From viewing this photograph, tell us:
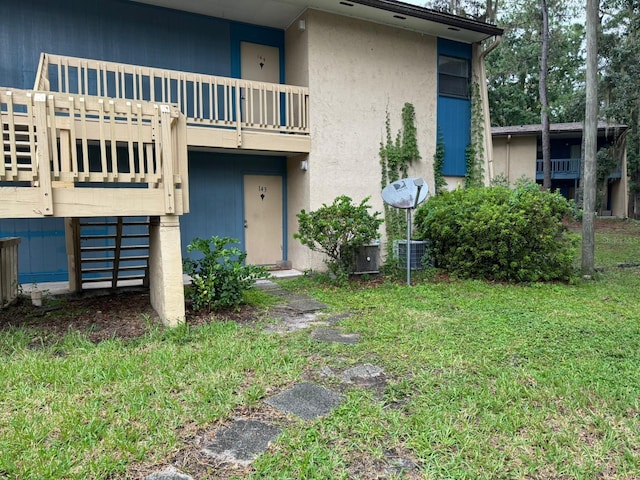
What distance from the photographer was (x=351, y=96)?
8.84 meters

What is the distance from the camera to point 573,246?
7.52 meters

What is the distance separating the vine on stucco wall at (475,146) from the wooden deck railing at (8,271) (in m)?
9.38

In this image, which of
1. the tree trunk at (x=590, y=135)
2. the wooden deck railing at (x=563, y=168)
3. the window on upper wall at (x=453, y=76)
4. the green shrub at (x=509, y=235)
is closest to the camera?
the green shrub at (x=509, y=235)

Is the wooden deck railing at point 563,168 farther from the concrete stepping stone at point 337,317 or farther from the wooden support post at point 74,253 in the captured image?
the wooden support post at point 74,253

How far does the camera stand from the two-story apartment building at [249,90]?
283 inches

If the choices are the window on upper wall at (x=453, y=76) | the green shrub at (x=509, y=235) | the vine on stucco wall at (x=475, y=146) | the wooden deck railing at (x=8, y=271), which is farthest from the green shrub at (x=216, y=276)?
the window on upper wall at (x=453, y=76)

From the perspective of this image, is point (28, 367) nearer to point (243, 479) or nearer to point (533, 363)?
point (243, 479)

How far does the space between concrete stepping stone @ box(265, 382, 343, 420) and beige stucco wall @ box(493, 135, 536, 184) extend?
63.3ft

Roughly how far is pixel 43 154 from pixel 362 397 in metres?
3.78

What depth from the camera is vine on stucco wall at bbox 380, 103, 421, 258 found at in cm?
924

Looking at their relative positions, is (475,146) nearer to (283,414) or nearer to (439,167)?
(439,167)

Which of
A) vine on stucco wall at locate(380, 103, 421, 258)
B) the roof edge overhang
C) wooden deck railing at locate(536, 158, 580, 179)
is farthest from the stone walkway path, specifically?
wooden deck railing at locate(536, 158, 580, 179)

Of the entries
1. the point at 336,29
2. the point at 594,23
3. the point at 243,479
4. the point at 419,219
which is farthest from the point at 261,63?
the point at 243,479

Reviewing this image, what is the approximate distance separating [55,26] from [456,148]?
8.76 metres
